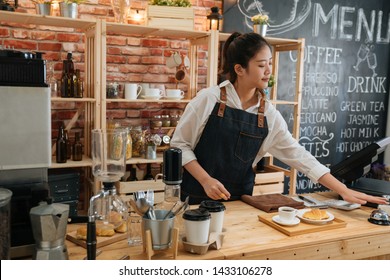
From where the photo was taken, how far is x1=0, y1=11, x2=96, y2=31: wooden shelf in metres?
2.99

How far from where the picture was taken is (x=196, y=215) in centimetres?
148

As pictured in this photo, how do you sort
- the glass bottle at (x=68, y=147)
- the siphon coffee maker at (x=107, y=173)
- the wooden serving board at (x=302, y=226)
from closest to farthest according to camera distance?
the siphon coffee maker at (x=107, y=173)
the wooden serving board at (x=302, y=226)
the glass bottle at (x=68, y=147)

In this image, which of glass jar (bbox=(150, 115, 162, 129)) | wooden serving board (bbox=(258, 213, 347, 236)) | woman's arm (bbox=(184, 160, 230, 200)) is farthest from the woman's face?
glass jar (bbox=(150, 115, 162, 129))

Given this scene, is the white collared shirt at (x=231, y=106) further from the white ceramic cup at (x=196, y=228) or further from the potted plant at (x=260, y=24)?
the potted plant at (x=260, y=24)

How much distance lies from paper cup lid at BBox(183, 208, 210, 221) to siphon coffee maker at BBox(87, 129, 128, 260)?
0.29m

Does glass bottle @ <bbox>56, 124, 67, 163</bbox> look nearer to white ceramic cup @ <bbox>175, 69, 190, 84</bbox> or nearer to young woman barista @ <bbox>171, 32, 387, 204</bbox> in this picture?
white ceramic cup @ <bbox>175, 69, 190, 84</bbox>

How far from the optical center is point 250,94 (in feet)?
7.89

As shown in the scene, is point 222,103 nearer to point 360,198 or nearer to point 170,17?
point 360,198

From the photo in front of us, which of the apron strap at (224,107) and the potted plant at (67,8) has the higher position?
the potted plant at (67,8)

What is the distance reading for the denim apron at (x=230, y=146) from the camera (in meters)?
2.36

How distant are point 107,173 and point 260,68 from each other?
109 centimetres

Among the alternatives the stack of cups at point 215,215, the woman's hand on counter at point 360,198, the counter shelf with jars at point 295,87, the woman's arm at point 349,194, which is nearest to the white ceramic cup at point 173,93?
the counter shelf with jars at point 295,87

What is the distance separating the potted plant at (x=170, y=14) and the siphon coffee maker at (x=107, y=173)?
6.54ft

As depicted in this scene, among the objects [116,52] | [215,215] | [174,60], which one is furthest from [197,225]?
[116,52]
